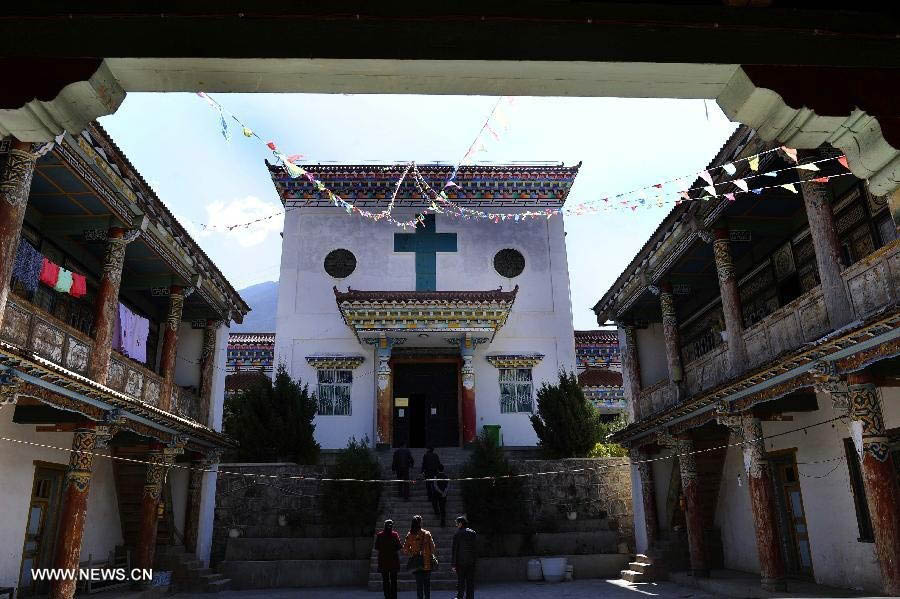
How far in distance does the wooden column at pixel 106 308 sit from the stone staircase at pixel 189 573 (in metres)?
5.63

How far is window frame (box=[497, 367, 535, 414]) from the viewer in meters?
22.1

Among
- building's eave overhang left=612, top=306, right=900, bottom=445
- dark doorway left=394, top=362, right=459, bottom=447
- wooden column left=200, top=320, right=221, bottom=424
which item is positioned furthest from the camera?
dark doorway left=394, top=362, right=459, bottom=447

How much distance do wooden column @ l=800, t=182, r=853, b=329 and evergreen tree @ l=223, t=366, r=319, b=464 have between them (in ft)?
42.5

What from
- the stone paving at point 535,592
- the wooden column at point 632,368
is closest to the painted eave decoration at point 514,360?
the wooden column at point 632,368

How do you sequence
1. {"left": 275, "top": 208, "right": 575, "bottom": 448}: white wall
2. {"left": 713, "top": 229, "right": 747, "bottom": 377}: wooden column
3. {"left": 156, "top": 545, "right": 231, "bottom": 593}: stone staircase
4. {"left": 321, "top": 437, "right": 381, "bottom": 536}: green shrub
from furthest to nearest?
{"left": 275, "top": 208, "right": 575, "bottom": 448}: white wall → {"left": 321, "top": 437, "right": 381, "bottom": 536}: green shrub → {"left": 156, "top": 545, "right": 231, "bottom": 593}: stone staircase → {"left": 713, "top": 229, "right": 747, "bottom": 377}: wooden column

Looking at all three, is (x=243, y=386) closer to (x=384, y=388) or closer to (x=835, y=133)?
(x=384, y=388)

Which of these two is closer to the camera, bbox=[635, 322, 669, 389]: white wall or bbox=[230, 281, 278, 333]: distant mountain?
bbox=[635, 322, 669, 389]: white wall

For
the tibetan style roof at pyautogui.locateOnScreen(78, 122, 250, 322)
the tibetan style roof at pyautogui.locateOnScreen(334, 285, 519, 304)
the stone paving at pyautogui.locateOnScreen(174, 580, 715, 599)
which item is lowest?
the stone paving at pyautogui.locateOnScreen(174, 580, 715, 599)

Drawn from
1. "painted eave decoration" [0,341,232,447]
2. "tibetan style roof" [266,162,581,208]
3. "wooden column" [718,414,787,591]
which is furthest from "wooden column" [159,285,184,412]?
"wooden column" [718,414,787,591]

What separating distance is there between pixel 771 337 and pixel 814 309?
140cm

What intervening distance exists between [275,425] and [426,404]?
591cm

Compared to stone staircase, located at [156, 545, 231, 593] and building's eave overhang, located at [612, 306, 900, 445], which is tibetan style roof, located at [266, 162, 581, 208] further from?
stone staircase, located at [156, 545, 231, 593]

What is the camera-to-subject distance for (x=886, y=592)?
8227mm

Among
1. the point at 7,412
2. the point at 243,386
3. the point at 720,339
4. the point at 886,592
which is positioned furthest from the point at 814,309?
the point at 243,386
